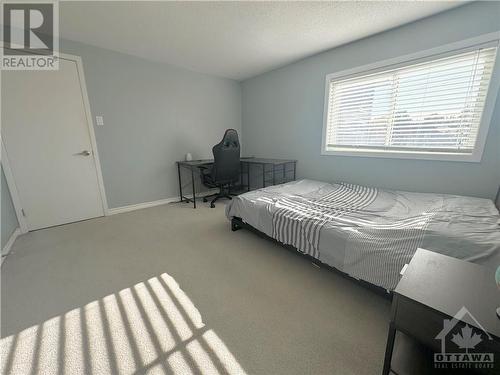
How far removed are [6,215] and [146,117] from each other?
2.01 metres

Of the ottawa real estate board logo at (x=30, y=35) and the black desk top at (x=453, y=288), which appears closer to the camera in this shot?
the black desk top at (x=453, y=288)

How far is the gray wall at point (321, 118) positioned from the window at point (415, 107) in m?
0.13

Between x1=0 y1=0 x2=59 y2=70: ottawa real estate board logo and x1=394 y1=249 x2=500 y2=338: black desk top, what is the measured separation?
335cm

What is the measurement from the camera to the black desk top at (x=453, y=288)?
26.1 inches

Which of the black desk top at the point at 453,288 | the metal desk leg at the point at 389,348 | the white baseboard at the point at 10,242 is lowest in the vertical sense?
the white baseboard at the point at 10,242

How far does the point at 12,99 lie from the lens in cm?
229

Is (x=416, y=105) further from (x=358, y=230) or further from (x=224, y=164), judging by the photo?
(x=224, y=164)

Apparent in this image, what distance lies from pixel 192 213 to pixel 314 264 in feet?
6.66

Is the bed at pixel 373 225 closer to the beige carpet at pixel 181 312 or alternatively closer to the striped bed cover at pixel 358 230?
the striped bed cover at pixel 358 230

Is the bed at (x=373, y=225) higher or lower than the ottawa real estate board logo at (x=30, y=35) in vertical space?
lower

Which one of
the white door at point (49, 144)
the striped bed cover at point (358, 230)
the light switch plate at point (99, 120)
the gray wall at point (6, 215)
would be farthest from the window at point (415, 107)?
the gray wall at point (6, 215)

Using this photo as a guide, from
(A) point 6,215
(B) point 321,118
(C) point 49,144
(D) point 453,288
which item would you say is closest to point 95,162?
(C) point 49,144

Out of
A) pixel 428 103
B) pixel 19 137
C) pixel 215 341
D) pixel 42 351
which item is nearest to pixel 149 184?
pixel 19 137

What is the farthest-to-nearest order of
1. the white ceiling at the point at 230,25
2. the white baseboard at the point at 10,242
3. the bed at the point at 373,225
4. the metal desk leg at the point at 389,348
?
the white baseboard at the point at 10,242 → the white ceiling at the point at 230,25 → the bed at the point at 373,225 → the metal desk leg at the point at 389,348
